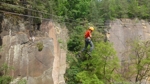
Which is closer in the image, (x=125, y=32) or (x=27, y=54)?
(x=27, y=54)

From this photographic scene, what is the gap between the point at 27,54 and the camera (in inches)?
600

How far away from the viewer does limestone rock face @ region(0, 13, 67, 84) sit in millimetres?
14766

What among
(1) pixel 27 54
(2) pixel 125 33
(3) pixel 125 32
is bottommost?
(1) pixel 27 54

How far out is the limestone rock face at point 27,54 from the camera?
14.8m

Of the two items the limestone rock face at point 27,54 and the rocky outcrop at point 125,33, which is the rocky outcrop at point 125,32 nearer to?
the rocky outcrop at point 125,33

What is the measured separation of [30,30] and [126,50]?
38.8 feet

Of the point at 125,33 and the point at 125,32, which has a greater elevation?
the point at 125,32

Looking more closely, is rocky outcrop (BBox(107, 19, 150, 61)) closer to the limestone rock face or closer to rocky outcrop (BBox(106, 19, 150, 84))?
rocky outcrop (BBox(106, 19, 150, 84))

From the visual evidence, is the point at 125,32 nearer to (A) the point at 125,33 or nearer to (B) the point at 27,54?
(A) the point at 125,33

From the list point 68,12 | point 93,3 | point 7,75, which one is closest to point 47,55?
point 7,75

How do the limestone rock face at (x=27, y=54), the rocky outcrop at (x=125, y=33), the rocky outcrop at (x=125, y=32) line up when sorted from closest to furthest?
the limestone rock face at (x=27, y=54), the rocky outcrop at (x=125, y=33), the rocky outcrop at (x=125, y=32)

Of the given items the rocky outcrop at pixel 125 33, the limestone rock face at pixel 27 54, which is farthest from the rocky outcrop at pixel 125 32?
the limestone rock face at pixel 27 54

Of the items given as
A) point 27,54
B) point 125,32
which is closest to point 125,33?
point 125,32

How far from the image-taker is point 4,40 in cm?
1500
